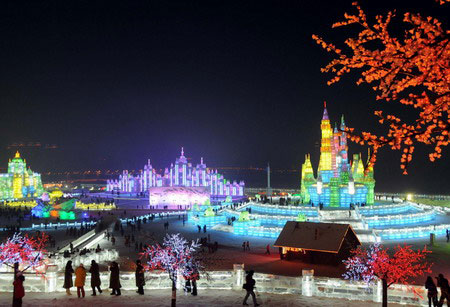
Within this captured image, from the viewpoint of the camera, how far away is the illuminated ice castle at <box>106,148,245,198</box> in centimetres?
6194

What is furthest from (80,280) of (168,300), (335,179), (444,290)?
(335,179)

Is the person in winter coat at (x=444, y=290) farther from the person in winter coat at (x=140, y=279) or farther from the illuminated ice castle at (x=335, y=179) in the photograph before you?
the illuminated ice castle at (x=335, y=179)

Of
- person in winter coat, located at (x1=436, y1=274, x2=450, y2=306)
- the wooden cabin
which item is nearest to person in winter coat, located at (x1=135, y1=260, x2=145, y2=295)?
person in winter coat, located at (x1=436, y1=274, x2=450, y2=306)

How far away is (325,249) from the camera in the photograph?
19.5m

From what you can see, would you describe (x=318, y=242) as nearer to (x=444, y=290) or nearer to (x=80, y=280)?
(x=444, y=290)

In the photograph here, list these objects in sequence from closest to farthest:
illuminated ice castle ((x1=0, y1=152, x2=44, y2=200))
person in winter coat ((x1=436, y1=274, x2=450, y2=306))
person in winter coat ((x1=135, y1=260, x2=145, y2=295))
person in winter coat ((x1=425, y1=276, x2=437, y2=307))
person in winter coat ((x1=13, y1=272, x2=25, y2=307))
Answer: person in winter coat ((x1=13, y1=272, x2=25, y2=307)), person in winter coat ((x1=436, y1=274, x2=450, y2=306)), person in winter coat ((x1=425, y1=276, x2=437, y2=307)), person in winter coat ((x1=135, y1=260, x2=145, y2=295)), illuminated ice castle ((x1=0, y1=152, x2=44, y2=200))

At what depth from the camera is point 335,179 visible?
130ft

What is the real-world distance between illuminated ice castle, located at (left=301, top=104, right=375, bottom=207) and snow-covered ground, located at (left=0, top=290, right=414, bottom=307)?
27422mm

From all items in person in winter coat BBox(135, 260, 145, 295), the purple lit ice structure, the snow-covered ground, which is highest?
the purple lit ice structure

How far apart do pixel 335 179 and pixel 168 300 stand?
30.2 meters

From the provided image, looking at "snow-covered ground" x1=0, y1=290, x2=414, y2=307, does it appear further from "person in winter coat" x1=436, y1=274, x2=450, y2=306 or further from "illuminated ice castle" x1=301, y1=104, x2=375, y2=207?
"illuminated ice castle" x1=301, y1=104, x2=375, y2=207

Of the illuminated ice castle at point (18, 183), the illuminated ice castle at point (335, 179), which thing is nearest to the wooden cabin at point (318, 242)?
the illuminated ice castle at point (335, 179)

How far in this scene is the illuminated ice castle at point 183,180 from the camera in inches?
2438

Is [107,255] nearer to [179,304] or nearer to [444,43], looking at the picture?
[179,304]
